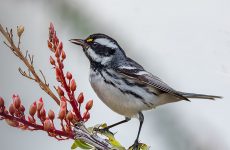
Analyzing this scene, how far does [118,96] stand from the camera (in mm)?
4203

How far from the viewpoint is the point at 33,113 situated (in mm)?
2191

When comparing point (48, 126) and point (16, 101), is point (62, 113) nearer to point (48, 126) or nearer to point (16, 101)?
point (48, 126)

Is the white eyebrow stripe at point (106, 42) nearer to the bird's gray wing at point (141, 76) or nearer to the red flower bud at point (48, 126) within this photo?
the bird's gray wing at point (141, 76)

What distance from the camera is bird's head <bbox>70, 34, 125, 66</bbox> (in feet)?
13.0

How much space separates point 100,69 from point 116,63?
0.59 feet

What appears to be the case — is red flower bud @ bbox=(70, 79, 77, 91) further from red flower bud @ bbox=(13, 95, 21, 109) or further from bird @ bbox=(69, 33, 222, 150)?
bird @ bbox=(69, 33, 222, 150)

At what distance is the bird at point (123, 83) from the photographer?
410cm

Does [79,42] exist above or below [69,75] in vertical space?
below

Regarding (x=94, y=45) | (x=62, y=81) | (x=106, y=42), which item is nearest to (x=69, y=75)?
(x=62, y=81)

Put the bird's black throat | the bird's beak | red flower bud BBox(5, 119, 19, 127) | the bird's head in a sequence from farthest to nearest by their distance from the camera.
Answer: the bird's black throat, the bird's head, the bird's beak, red flower bud BBox(5, 119, 19, 127)

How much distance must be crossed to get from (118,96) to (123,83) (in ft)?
0.60

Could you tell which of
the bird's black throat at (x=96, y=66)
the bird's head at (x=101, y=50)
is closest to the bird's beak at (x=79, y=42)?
the bird's head at (x=101, y=50)

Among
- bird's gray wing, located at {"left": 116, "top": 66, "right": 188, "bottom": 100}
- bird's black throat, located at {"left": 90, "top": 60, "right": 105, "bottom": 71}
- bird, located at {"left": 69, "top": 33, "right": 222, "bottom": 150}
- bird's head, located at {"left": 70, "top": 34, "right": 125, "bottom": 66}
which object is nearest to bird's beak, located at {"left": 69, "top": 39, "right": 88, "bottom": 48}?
bird's head, located at {"left": 70, "top": 34, "right": 125, "bottom": 66}

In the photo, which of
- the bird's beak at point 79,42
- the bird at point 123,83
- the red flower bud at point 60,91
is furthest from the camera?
the bird at point 123,83
